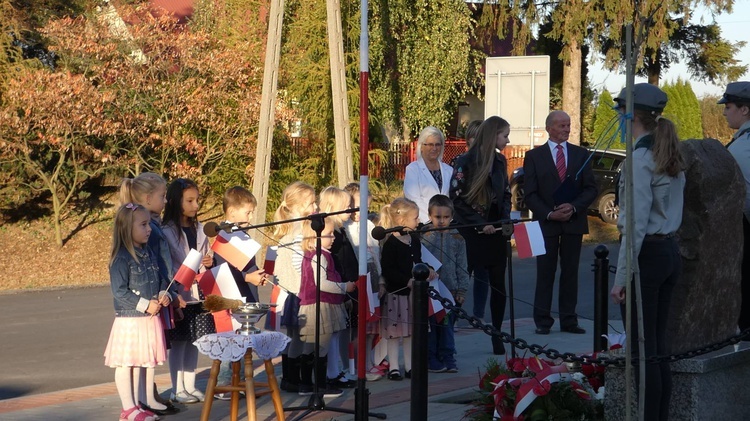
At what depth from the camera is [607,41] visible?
110ft

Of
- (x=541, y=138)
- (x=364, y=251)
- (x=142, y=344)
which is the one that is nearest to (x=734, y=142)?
(x=364, y=251)

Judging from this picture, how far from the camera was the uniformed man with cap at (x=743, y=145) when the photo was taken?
7.71 meters

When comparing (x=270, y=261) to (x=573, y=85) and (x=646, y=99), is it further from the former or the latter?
(x=573, y=85)

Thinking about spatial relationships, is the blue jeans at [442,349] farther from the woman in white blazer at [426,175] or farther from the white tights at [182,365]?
the white tights at [182,365]

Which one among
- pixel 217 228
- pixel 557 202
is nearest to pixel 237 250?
pixel 217 228

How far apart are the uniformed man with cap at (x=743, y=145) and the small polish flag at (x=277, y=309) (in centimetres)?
337

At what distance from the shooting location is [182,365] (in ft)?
25.9

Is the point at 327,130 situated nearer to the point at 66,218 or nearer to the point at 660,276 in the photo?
the point at 66,218

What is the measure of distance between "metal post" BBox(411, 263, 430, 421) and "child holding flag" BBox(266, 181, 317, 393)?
245 cm

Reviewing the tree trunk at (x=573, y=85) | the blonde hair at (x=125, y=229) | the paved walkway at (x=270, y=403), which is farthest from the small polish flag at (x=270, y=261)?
the tree trunk at (x=573, y=85)

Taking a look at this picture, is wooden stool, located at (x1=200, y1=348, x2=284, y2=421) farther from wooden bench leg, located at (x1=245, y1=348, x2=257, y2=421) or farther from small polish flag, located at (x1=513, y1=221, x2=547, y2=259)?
small polish flag, located at (x1=513, y1=221, x2=547, y2=259)

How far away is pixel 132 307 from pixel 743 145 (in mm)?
4530

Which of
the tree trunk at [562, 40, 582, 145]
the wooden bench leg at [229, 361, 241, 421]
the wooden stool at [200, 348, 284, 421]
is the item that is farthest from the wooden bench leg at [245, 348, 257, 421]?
the tree trunk at [562, 40, 582, 145]

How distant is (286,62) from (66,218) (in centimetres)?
644
